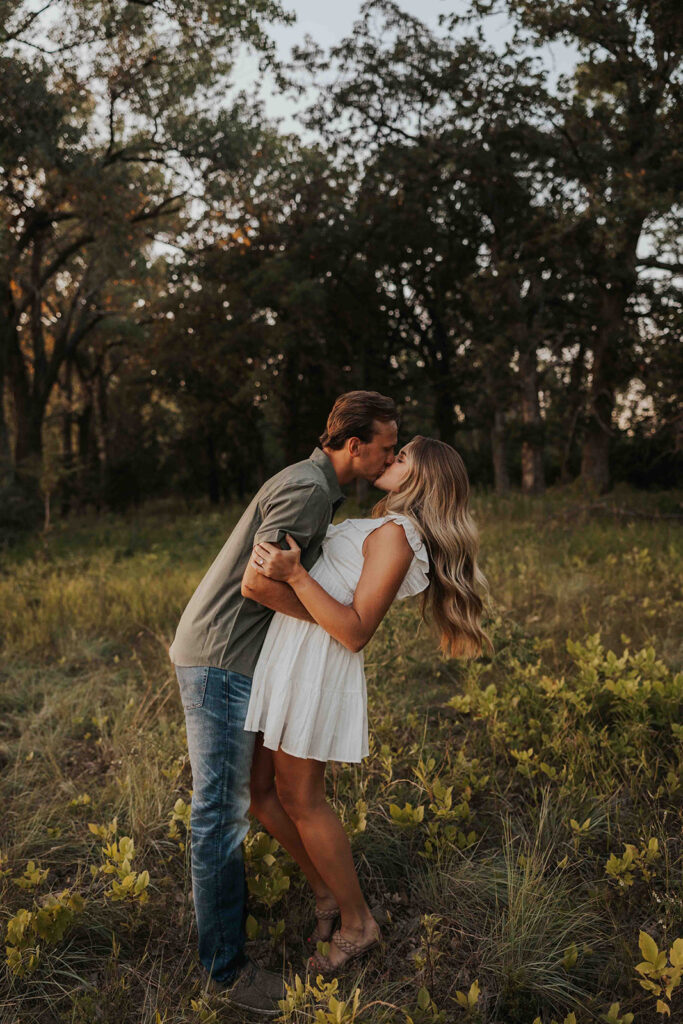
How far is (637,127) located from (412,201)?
4.87 meters

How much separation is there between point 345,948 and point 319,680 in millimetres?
991

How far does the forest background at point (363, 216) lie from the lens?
11859 millimetres

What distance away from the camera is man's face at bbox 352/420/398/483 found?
2625mm

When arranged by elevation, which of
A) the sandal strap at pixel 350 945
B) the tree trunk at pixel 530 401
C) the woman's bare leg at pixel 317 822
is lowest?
the sandal strap at pixel 350 945

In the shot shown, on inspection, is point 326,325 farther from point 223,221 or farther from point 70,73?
point 70,73

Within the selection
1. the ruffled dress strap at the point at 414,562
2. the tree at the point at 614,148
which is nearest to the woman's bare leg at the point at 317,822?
the ruffled dress strap at the point at 414,562

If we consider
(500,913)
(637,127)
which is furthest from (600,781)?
(637,127)

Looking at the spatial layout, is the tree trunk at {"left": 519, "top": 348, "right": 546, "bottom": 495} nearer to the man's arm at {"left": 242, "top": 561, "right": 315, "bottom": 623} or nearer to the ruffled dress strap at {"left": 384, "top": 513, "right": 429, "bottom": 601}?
the ruffled dress strap at {"left": 384, "top": 513, "right": 429, "bottom": 601}

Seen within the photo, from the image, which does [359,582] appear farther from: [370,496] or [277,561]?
[370,496]

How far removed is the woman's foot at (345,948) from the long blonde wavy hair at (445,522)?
1067 millimetres

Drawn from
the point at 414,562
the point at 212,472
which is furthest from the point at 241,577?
the point at 212,472

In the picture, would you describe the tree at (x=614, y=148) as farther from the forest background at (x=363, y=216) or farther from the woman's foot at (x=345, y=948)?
the woman's foot at (x=345, y=948)

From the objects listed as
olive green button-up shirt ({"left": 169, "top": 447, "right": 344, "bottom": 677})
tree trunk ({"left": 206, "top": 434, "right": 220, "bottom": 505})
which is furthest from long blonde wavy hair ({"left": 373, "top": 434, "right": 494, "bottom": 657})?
tree trunk ({"left": 206, "top": 434, "right": 220, "bottom": 505})

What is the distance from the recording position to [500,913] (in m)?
2.82
